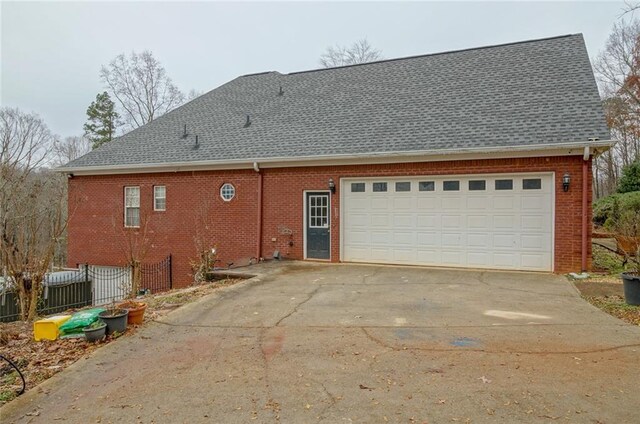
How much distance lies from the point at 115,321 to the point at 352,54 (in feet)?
103

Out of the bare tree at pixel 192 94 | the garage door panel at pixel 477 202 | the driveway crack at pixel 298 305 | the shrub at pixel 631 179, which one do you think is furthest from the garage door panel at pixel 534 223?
the bare tree at pixel 192 94

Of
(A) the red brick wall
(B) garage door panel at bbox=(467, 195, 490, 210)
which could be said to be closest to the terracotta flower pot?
(A) the red brick wall

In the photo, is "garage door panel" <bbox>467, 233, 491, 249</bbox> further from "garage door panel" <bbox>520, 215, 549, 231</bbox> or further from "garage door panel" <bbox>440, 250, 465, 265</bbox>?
"garage door panel" <bbox>520, 215, 549, 231</bbox>

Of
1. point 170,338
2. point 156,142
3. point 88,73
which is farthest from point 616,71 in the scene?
point 88,73

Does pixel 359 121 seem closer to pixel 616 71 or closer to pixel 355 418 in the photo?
pixel 355 418

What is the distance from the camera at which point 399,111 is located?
12.3 meters

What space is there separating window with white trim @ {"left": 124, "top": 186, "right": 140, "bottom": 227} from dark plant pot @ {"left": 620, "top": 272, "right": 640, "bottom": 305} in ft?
44.3

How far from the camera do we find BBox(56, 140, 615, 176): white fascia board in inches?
362

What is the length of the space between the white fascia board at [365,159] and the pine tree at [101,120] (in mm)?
22685

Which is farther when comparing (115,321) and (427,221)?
(427,221)

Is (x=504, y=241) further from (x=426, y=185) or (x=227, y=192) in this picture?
(x=227, y=192)

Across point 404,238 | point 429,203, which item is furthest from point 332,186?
point 429,203

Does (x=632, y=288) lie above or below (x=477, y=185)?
below

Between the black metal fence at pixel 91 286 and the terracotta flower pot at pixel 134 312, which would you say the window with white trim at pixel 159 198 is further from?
the terracotta flower pot at pixel 134 312
